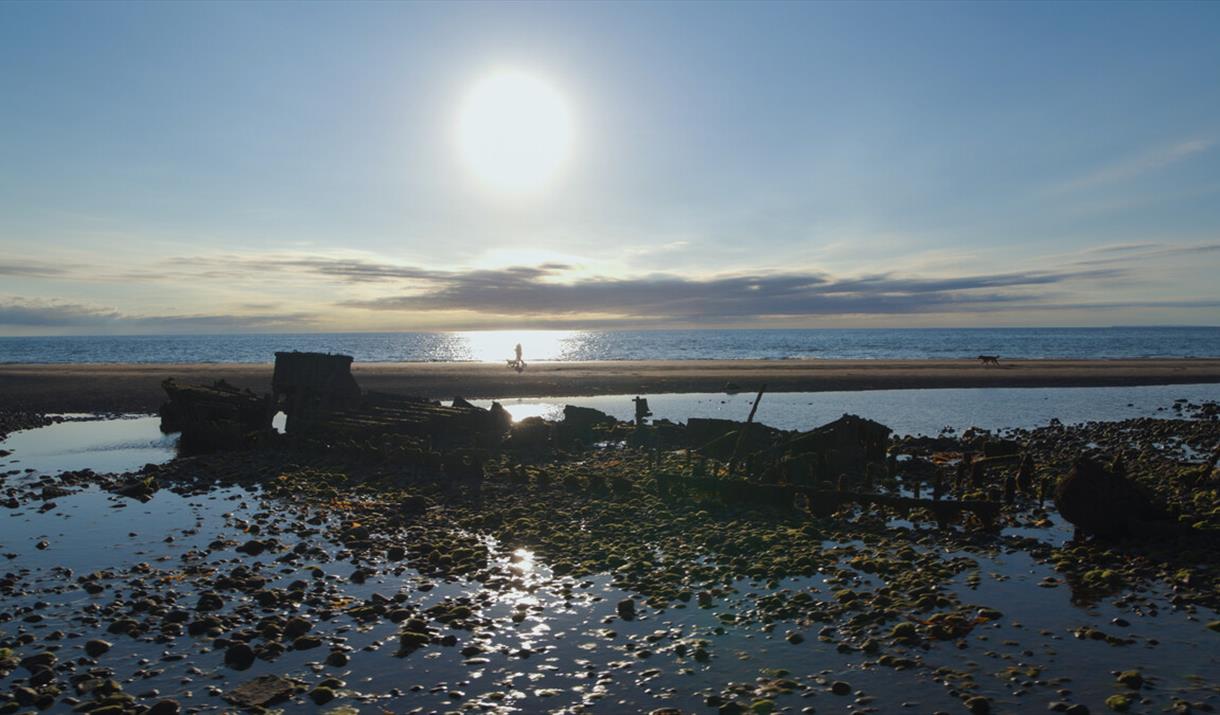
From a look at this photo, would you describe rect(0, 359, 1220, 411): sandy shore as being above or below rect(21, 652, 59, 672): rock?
above

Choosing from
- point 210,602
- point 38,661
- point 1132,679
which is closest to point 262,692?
point 38,661

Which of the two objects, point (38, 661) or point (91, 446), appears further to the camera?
point (91, 446)

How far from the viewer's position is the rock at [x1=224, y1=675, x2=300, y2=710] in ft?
27.9

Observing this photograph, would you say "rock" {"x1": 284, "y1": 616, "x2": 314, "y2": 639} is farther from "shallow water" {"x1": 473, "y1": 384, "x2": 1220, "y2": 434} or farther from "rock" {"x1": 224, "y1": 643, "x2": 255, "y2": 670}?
"shallow water" {"x1": 473, "y1": 384, "x2": 1220, "y2": 434}

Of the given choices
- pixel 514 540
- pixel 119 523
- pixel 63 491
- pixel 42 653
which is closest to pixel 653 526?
pixel 514 540

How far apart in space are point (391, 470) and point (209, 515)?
6.71 metres

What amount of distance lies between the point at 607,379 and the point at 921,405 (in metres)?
24.8

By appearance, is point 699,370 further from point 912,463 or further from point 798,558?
point 798,558

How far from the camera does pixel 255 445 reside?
2950 centimetres

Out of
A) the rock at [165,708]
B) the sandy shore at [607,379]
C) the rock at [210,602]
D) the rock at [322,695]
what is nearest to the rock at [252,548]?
the rock at [210,602]

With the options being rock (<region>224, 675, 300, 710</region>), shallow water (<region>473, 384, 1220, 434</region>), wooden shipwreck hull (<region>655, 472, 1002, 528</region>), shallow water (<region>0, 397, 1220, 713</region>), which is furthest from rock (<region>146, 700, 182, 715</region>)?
shallow water (<region>473, 384, 1220, 434</region>)

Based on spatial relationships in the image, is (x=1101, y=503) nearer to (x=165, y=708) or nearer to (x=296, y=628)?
(x=296, y=628)

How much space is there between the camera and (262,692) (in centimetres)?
874

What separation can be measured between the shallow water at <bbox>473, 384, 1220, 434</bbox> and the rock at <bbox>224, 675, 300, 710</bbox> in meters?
28.5
